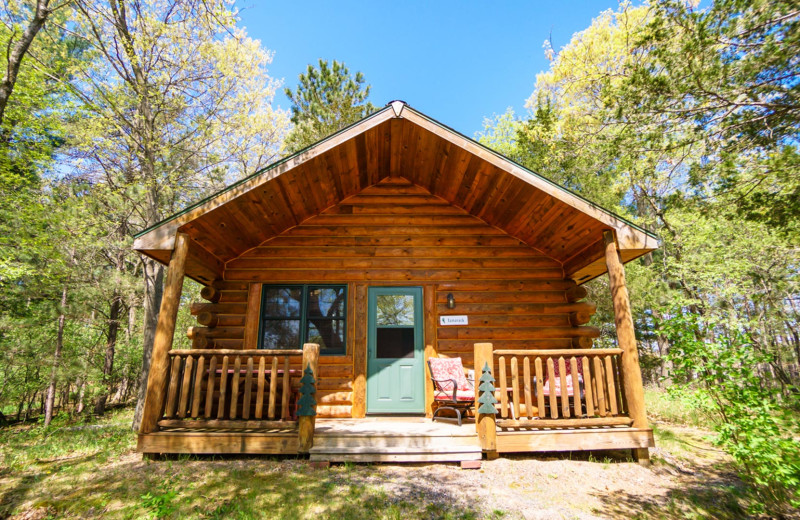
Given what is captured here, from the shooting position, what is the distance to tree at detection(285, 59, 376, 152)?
13.9 m

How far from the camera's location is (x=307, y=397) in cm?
429

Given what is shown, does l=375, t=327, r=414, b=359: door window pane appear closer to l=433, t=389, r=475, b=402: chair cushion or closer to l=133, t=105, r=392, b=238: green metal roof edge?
l=433, t=389, r=475, b=402: chair cushion

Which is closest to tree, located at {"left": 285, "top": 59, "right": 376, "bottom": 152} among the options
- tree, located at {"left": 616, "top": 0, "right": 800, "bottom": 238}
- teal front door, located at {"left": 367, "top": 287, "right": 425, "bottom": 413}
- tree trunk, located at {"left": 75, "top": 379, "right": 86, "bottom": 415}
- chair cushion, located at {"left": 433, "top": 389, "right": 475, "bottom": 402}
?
teal front door, located at {"left": 367, "top": 287, "right": 425, "bottom": 413}

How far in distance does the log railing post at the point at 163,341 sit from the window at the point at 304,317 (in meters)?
1.75

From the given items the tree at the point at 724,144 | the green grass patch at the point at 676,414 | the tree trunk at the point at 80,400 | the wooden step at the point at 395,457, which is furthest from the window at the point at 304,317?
the tree trunk at the point at 80,400

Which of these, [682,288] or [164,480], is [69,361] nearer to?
[164,480]

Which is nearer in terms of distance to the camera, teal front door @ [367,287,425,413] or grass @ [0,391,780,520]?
grass @ [0,391,780,520]

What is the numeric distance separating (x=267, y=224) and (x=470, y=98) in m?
11.5

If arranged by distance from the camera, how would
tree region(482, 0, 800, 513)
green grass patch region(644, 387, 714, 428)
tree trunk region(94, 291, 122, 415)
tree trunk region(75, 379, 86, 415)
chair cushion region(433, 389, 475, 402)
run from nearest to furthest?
tree region(482, 0, 800, 513), chair cushion region(433, 389, 475, 402), green grass patch region(644, 387, 714, 428), tree trunk region(75, 379, 86, 415), tree trunk region(94, 291, 122, 415)

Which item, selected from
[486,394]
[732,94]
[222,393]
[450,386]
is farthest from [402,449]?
[732,94]

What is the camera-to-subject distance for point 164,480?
376 centimetres

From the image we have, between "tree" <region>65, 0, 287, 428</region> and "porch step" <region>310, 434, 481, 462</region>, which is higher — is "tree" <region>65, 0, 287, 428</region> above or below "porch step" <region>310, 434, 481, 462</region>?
above

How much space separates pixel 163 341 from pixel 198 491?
1.85 m

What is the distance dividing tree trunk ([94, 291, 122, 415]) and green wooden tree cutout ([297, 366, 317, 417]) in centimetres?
958
